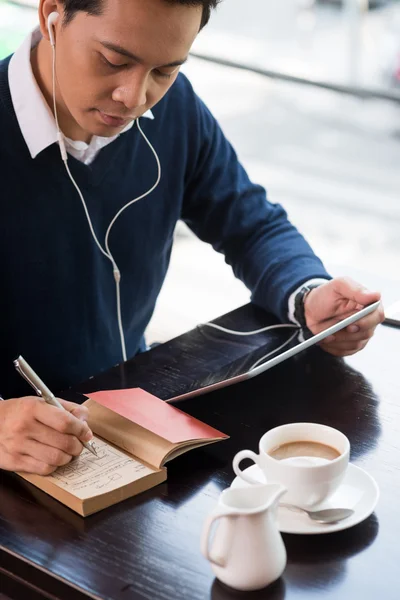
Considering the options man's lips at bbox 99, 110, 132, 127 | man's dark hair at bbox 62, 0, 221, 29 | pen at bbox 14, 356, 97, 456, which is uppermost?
man's dark hair at bbox 62, 0, 221, 29

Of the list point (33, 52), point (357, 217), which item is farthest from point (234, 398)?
point (357, 217)

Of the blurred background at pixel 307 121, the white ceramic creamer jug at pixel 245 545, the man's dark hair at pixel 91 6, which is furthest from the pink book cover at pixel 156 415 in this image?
the blurred background at pixel 307 121

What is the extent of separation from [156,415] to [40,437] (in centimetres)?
18

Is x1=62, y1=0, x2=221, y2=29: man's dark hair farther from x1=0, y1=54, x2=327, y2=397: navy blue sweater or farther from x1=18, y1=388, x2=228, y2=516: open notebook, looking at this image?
x1=18, y1=388, x2=228, y2=516: open notebook

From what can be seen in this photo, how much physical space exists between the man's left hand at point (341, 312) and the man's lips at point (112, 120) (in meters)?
0.43

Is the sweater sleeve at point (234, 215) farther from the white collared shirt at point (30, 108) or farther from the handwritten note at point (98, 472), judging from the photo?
the handwritten note at point (98, 472)

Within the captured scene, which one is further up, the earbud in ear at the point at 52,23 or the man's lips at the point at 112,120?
the earbud in ear at the point at 52,23

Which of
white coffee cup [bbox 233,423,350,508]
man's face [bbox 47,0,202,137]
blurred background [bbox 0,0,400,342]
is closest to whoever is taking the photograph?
white coffee cup [bbox 233,423,350,508]

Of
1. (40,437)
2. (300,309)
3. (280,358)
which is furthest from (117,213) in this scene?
(40,437)

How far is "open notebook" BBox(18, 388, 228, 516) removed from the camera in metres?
1.10

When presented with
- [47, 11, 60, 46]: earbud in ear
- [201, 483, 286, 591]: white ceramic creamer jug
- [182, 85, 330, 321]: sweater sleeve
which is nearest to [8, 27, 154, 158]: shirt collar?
[47, 11, 60, 46]: earbud in ear

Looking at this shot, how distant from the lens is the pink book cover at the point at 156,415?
3.95ft

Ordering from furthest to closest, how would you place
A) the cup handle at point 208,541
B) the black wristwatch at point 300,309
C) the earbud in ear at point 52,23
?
1. the black wristwatch at point 300,309
2. the earbud in ear at point 52,23
3. the cup handle at point 208,541

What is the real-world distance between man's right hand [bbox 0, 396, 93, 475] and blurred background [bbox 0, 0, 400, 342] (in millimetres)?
1902
